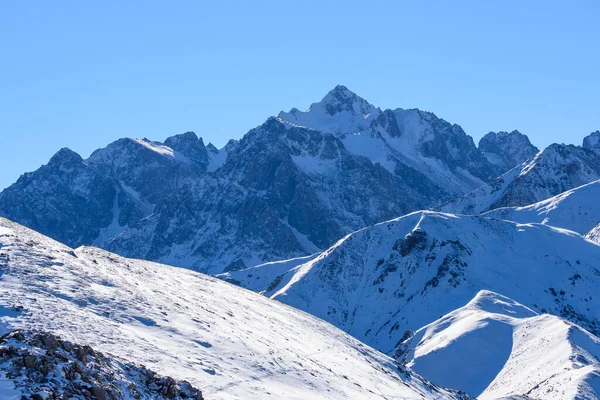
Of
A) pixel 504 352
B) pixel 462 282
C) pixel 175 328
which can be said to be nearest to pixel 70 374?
pixel 175 328

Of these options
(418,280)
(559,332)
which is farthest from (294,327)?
(418,280)

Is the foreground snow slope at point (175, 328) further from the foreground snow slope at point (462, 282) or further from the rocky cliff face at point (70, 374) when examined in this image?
the foreground snow slope at point (462, 282)

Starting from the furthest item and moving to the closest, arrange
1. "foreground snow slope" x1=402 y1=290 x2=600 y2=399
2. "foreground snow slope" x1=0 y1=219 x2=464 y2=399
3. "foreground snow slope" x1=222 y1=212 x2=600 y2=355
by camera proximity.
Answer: "foreground snow slope" x1=222 y1=212 x2=600 y2=355
"foreground snow slope" x1=402 y1=290 x2=600 y2=399
"foreground snow slope" x1=0 y1=219 x2=464 y2=399

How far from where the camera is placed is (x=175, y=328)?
51875 millimetres

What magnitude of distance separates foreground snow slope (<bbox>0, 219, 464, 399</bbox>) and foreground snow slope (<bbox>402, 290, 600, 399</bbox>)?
1524 inches

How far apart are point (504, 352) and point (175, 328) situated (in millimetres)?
90737

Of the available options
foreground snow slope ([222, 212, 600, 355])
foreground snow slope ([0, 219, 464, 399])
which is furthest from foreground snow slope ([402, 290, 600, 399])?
foreground snow slope ([0, 219, 464, 399])

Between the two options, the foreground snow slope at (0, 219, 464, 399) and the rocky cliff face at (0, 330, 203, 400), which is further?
the foreground snow slope at (0, 219, 464, 399)

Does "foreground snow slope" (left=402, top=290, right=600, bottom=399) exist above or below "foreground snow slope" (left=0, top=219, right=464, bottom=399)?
below

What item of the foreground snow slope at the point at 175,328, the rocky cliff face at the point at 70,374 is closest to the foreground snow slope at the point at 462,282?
the foreground snow slope at the point at 175,328

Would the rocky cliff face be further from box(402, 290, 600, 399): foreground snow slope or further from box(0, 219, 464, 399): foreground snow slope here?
box(402, 290, 600, 399): foreground snow slope

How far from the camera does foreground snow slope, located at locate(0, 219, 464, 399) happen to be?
142 ft

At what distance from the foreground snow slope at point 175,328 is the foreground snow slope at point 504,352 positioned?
1524 inches

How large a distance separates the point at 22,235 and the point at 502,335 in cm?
9584
